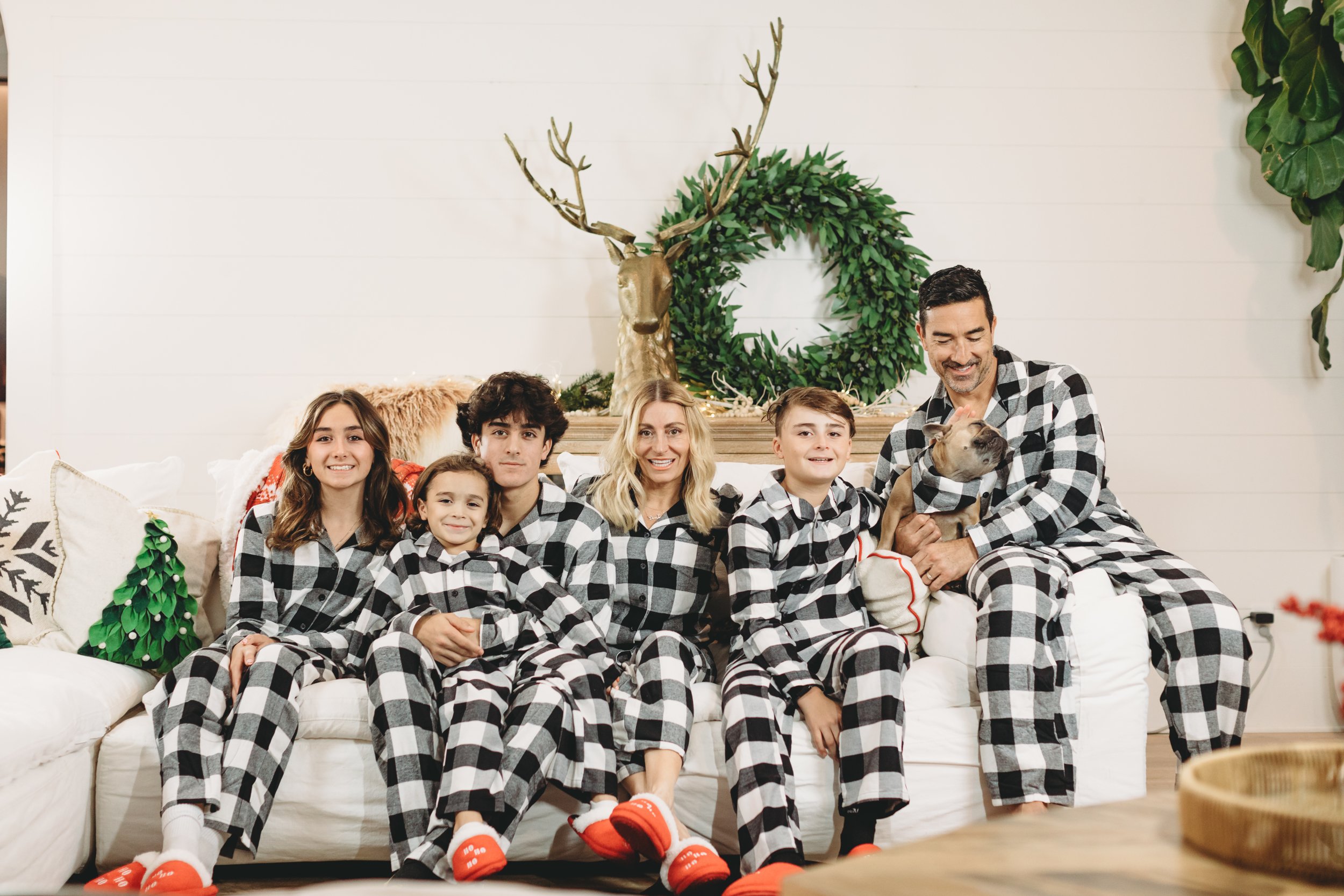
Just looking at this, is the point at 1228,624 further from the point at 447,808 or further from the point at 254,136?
the point at 254,136

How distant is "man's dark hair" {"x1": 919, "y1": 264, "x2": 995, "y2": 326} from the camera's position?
7.13 ft

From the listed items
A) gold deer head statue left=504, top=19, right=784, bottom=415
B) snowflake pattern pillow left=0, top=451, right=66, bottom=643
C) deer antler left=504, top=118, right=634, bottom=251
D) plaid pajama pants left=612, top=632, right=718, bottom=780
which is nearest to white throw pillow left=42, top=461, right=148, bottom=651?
snowflake pattern pillow left=0, top=451, right=66, bottom=643

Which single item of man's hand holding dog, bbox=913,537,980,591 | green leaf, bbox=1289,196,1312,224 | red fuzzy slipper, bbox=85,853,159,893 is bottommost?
red fuzzy slipper, bbox=85,853,159,893

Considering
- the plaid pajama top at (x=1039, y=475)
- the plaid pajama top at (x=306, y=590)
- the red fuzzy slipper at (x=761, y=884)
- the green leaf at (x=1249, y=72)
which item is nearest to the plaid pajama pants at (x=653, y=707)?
the red fuzzy slipper at (x=761, y=884)

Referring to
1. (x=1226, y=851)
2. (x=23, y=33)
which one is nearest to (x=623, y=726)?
(x=1226, y=851)

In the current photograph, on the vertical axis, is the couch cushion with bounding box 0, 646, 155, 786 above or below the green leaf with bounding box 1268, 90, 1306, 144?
below

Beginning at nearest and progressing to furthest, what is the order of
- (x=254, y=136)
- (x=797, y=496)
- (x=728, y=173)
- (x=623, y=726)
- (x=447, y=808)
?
(x=447, y=808) < (x=623, y=726) < (x=797, y=496) < (x=728, y=173) < (x=254, y=136)

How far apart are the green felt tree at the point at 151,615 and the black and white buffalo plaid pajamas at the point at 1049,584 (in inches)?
58.2

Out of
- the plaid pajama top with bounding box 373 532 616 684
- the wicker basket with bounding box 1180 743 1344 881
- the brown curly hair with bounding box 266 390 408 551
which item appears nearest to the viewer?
the wicker basket with bounding box 1180 743 1344 881

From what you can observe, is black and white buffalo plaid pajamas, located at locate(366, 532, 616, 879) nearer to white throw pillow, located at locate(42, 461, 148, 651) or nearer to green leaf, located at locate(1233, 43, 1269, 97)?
white throw pillow, located at locate(42, 461, 148, 651)

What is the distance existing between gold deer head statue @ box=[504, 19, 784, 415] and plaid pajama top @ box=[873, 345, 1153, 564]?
0.82 m

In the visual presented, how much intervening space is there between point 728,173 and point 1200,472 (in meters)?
1.73

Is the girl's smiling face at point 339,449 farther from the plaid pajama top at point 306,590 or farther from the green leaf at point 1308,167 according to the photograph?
the green leaf at point 1308,167

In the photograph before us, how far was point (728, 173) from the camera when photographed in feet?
9.40
